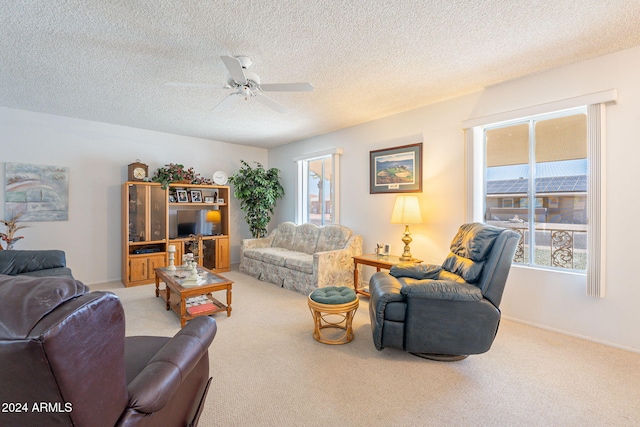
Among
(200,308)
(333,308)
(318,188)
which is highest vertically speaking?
(318,188)

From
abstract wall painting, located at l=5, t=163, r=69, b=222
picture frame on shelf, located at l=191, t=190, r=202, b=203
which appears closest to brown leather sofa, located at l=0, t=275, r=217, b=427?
abstract wall painting, located at l=5, t=163, r=69, b=222

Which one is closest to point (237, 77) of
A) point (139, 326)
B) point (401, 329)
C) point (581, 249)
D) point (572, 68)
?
point (401, 329)

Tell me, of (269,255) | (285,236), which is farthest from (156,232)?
(285,236)

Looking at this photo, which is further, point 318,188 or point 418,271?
point 318,188

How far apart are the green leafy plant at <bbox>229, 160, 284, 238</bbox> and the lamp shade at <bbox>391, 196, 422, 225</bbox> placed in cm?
283

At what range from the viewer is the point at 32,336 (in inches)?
27.2

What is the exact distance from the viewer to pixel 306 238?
5.02m

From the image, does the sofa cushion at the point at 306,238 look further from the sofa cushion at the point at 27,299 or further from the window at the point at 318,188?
the sofa cushion at the point at 27,299

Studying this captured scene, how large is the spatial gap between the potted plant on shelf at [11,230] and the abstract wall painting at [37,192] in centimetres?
8

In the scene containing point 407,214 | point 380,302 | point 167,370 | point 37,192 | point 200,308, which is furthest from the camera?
point 37,192

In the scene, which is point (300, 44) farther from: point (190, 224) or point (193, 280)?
point (190, 224)

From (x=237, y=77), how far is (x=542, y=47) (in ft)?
8.40

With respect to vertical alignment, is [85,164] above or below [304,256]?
above

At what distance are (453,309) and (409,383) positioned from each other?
63cm
